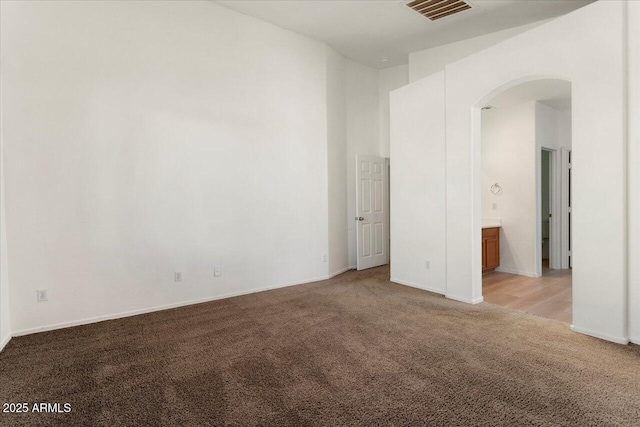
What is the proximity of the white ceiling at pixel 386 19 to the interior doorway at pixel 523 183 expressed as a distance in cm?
107

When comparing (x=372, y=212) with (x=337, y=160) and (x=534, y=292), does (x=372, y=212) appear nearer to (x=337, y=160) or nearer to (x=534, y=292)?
(x=337, y=160)

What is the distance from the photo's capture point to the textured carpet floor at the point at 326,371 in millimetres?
2041

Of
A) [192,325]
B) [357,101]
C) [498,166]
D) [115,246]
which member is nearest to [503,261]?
[498,166]

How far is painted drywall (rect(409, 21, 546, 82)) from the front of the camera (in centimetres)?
511

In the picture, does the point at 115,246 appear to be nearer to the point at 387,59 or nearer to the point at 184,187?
the point at 184,187

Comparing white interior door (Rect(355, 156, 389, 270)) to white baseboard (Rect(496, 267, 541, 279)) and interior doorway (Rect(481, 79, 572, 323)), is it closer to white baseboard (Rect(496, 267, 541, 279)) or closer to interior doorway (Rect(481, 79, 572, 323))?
interior doorway (Rect(481, 79, 572, 323))

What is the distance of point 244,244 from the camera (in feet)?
15.7

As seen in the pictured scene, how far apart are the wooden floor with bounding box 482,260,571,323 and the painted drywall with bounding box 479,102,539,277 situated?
1.38 feet

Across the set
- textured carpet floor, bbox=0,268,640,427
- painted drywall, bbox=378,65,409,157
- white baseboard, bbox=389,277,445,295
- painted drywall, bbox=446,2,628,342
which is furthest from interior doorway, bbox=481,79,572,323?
textured carpet floor, bbox=0,268,640,427

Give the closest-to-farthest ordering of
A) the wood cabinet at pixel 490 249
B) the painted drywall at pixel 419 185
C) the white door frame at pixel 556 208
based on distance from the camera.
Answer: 1. the painted drywall at pixel 419 185
2. the wood cabinet at pixel 490 249
3. the white door frame at pixel 556 208

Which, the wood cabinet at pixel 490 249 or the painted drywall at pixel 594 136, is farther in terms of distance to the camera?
the wood cabinet at pixel 490 249

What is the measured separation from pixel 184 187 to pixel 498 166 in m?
5.53

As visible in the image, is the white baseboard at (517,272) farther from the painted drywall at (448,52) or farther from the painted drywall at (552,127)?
the painted drywall at (448,52)

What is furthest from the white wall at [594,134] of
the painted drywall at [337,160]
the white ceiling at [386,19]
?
the painted drywall at [337,160]
